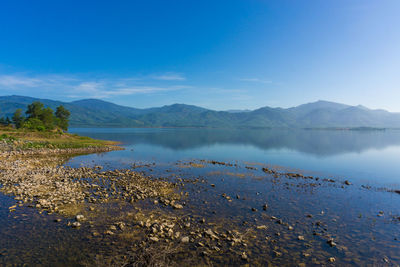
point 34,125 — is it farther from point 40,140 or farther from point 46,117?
point 40,140

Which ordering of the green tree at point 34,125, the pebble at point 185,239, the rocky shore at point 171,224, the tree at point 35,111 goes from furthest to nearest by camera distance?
the tree at point 35,111 → the green tree at point 34,125 → the pebble at point 185,239 → the rocky shore at point 171,224

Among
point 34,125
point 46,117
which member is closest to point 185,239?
point 34,125

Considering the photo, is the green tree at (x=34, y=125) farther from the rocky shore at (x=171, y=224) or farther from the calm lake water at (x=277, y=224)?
the calm lake water at (x=277, y=224)

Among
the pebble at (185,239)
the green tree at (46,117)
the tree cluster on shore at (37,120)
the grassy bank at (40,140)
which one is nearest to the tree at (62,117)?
the tree cluster on shore at (37,120)

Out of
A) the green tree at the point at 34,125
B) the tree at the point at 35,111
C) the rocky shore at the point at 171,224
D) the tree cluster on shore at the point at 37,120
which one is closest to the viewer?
the rocky shore at the point at 171,224

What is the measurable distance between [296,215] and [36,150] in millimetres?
59097

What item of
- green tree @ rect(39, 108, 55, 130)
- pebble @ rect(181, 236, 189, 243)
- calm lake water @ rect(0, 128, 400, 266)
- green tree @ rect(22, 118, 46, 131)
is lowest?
calm lake water @ rect(0, 128, 400, 266)

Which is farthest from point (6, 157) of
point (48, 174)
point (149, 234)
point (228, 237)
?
point (228, 237)

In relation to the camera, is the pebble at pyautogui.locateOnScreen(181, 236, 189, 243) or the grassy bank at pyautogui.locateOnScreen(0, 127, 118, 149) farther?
the grassy bank at pyautogui.locateOnScreen(0, 127, 118, 149)

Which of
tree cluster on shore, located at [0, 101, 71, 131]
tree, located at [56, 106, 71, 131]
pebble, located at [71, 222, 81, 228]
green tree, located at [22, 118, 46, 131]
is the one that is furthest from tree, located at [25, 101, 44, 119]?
pebble, located at [71, 222, 81, 228]

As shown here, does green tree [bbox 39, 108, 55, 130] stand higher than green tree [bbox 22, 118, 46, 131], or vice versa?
green tree [bbox 39, 108, 55, 130]

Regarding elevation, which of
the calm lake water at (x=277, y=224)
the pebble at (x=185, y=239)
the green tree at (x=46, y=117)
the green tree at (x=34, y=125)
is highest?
the green tree at (x=46, y=117)

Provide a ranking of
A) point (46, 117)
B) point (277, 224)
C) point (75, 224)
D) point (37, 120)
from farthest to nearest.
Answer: point (46, 117) < point (37, 120) < point (277, 224) < point (75, 224)

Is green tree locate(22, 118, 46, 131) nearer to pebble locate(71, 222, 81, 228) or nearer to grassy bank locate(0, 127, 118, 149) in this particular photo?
grassy bank locate(0, 127, 118, 149)
